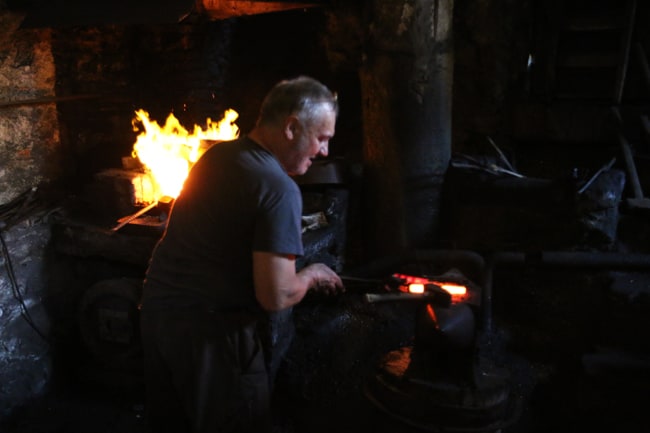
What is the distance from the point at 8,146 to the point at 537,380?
4.93m

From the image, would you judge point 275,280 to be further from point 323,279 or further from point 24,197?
point 24,197

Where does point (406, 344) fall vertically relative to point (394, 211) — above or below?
below

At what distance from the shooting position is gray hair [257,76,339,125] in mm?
2592

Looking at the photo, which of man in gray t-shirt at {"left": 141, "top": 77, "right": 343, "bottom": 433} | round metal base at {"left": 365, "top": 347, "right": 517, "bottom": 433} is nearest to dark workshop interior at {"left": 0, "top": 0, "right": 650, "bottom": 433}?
round metal base at {"left": 365, "top": 347, "right": 517, "bottom": 433}

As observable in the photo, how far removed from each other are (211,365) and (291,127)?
1161 mm

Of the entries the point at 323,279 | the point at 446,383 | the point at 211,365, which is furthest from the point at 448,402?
the point at 211,365

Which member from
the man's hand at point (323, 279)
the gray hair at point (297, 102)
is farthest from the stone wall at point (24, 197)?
the gray hair at point (297, 102)

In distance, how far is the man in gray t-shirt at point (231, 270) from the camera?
2.49 metres

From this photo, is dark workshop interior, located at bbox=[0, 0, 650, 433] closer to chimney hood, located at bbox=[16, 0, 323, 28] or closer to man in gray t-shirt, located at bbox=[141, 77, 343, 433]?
chimney hood, located at bbox=[16, 0, 323, 28]

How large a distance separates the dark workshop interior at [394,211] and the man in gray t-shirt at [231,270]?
2.17 feet

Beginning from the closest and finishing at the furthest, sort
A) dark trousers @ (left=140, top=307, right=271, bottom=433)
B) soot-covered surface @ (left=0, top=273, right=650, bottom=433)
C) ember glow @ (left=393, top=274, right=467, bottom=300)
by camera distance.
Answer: dark trousers @ (left=140, top=307, right=271, bottom=433) → ember glow @ (left=393, top=274, right=467, bottom=300) → soot-covered surface @ (left=0, top=273, right=650, bottom=433)

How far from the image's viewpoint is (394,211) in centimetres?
536

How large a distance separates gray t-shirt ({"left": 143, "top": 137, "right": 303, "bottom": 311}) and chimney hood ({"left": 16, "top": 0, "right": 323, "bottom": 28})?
2667mm

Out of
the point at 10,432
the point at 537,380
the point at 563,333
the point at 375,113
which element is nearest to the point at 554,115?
the point at 375,113
